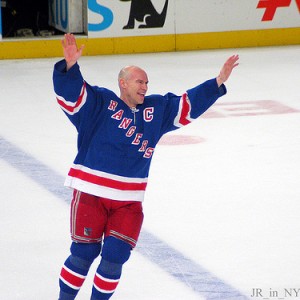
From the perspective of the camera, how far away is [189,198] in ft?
20.4

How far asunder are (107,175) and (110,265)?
39 centimetres

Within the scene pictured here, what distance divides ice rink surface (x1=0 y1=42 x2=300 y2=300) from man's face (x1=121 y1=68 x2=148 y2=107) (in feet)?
3.23

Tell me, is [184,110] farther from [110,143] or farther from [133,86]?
[110,143]

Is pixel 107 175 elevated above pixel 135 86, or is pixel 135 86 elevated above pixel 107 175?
pixel 135 86

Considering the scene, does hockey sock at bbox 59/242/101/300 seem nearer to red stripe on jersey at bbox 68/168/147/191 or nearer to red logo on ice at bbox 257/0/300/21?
red stripe on jersey at bbox 68/168/147/191

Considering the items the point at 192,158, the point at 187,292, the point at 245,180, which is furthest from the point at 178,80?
the point at 187,292

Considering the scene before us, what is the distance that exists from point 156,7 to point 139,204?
832cm

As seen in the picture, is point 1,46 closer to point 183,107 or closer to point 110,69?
point 110,69

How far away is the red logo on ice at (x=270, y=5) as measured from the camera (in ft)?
41.6

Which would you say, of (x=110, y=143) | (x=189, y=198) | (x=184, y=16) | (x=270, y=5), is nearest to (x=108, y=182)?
(x=110, y=143)

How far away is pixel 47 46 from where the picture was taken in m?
11.9

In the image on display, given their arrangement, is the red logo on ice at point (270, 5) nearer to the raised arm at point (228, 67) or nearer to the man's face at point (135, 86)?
the raised arm at point (228, 67)

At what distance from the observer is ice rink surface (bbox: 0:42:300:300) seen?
473 centimetres
